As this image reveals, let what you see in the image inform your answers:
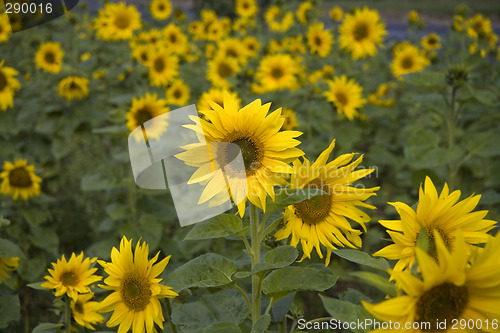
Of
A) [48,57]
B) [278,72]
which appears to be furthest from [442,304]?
[48,57]

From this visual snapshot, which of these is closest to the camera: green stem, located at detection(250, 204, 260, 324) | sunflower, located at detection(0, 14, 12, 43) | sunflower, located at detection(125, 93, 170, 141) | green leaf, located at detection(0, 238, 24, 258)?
green stem, located at detection(250, 204, 260, 324)

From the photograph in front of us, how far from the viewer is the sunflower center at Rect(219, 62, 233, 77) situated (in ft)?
11.8

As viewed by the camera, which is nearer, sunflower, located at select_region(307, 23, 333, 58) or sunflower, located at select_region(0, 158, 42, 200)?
sunflower, located at select_region(0, 158, 42, 200)

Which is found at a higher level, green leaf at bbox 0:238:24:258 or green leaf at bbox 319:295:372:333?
green leaf at bbox 319:295:372:333

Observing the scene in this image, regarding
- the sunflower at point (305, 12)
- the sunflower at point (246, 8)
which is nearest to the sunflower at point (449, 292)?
the sunflower at point (305, 12)

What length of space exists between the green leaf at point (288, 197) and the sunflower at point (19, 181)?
1594mm

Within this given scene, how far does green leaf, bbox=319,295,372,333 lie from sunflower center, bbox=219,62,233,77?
2.88 metres

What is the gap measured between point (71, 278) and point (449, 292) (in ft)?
3.25

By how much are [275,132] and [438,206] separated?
0.34m

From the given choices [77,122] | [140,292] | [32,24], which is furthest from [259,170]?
[32,24]

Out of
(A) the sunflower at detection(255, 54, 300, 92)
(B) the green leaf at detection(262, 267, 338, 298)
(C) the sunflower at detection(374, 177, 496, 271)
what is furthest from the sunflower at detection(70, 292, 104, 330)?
(A) the sunflower at detection(255, 54, 300, 92)

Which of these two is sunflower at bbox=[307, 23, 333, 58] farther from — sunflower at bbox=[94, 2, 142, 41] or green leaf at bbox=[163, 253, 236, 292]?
green leaf at bbox=[163, 253, 236, 292]

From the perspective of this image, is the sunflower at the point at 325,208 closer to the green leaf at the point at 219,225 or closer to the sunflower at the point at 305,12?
the green leaf at the point at 219,225

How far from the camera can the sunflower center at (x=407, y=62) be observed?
364 cm
